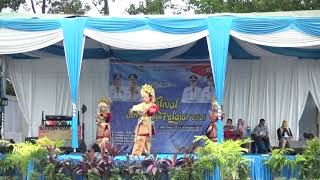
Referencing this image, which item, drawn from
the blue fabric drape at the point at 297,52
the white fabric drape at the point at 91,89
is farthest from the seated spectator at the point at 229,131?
the white fabric drape at the point at 91,89

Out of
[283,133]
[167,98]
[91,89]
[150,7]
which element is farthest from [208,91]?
[150,7]

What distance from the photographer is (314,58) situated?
42.8ft

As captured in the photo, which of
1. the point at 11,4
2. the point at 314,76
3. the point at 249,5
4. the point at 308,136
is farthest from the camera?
the point at 11,4

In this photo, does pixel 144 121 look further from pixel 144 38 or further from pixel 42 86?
pixel 42 86

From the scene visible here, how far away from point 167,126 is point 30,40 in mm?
4406

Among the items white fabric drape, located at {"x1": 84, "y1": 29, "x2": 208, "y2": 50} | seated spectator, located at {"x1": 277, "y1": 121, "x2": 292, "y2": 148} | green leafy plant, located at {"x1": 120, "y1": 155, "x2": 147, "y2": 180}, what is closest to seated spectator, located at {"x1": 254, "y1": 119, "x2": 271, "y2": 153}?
seated spectator, located at {"x1": 277, "y1": 121, "x2": 292, "y2": 148}

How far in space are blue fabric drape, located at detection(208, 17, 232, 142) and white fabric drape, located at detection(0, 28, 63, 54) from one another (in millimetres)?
2904

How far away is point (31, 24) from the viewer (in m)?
10.3

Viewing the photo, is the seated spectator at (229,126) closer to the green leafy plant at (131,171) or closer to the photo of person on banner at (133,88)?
the photo of person on banner at (133,88)

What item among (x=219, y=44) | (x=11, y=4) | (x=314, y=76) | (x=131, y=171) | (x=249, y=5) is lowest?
(x=131, y=171)

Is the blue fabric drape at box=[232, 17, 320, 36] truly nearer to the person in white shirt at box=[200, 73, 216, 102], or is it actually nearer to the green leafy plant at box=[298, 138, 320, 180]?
the green leafy plant at box=[298, 138, 320, 180]

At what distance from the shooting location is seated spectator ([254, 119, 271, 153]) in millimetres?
12617

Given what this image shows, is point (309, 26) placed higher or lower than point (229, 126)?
higher

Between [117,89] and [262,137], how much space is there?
3.65 m
